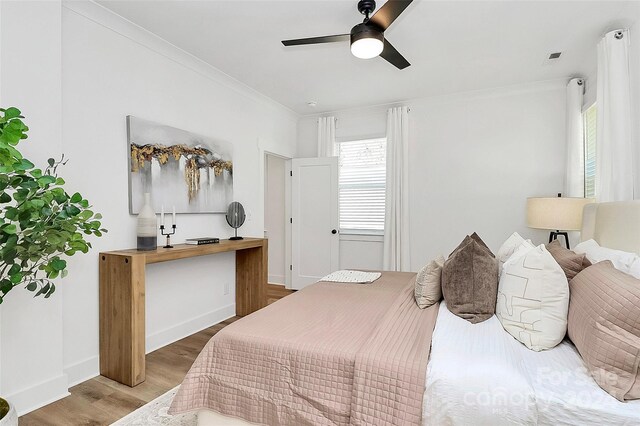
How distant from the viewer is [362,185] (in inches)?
194

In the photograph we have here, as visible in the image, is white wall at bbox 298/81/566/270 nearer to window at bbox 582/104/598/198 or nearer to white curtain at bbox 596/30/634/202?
window at bbox 582/104/598/198

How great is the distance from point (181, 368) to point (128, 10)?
9.07 feet

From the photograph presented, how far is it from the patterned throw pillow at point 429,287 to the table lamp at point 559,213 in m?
1.74

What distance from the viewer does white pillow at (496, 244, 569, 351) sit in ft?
4.72

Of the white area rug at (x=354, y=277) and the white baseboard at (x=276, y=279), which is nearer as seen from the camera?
the white area rug at (x=354, y=277)

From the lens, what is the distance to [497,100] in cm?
411

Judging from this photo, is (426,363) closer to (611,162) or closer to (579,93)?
(611,162)

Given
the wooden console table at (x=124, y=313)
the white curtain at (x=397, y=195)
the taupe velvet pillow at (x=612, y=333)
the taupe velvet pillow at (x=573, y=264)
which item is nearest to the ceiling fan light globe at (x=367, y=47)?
the taupe velvet pillow at (x=573, y=264)

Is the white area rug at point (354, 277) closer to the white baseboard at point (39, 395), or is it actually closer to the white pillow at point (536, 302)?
the white pillow at point (536, 302)

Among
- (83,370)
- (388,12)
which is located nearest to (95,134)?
(83,370)

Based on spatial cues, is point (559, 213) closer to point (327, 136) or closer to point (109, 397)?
point (327, 136)

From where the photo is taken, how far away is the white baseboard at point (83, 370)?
2311 mm

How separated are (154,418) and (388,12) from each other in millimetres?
2762

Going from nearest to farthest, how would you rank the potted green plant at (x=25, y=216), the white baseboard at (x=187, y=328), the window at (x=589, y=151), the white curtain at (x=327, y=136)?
the potted green plant at (x=25, y=216) → the white baseboard at (x=187, y=328) → the window at (x=589, y=151) → the white curtain at (x=327, y=136)
